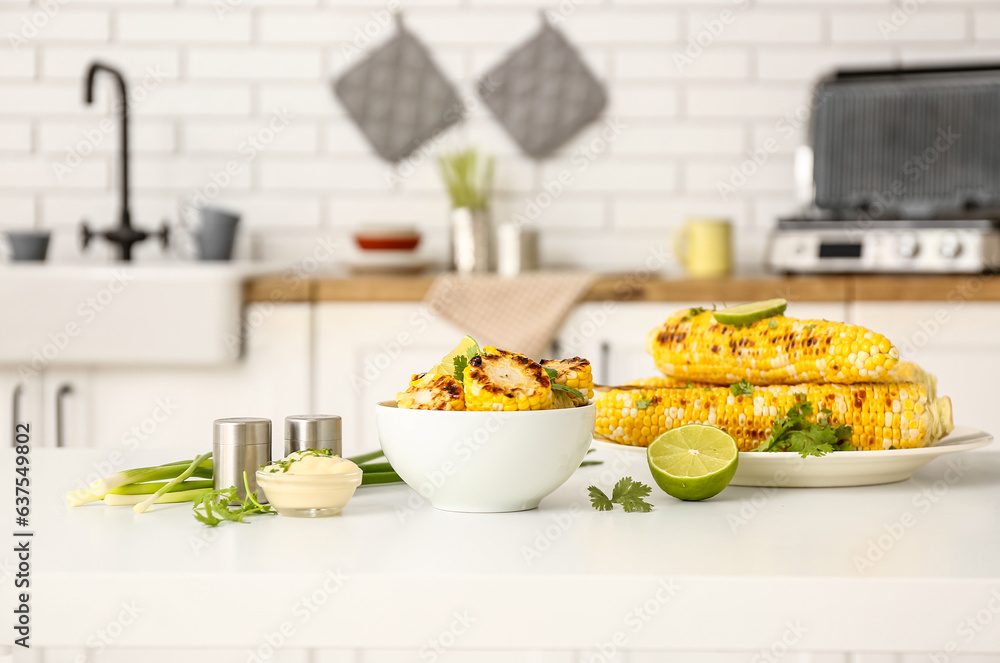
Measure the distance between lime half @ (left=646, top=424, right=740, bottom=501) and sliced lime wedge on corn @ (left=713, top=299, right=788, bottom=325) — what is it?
13 centimetres

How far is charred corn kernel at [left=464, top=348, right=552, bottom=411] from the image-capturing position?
0.80 m

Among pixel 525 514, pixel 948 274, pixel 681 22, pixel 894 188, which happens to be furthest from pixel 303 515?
pixel 681 22

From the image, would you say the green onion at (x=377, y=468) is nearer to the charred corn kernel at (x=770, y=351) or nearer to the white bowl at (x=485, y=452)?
the white bowl at (x=485, y=452)

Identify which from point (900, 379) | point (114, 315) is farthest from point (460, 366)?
point (114, 315)

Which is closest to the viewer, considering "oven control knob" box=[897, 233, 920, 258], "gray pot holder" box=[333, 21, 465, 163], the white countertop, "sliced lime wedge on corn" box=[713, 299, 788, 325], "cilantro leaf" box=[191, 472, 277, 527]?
the white countertop

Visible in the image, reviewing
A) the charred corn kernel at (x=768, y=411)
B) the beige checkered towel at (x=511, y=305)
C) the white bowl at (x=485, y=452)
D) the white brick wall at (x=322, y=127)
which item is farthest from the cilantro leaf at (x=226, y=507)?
the white brick wall at (x=322, y=127)

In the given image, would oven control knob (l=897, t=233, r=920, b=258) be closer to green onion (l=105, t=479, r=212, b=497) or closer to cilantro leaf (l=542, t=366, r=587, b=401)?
cilantro leaf (l=542, t=366, r=587, b=401)

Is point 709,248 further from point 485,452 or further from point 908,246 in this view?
point 485,452

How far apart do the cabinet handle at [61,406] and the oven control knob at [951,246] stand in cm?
205

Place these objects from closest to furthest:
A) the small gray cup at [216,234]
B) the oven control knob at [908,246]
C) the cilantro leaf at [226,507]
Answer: the cilantro leaf at [226,507], the oven control knob at [908,246], the small gray cup at [216,234]

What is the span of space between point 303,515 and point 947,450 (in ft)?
1.92

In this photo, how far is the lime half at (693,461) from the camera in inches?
34.1

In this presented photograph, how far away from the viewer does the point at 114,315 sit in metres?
2.25

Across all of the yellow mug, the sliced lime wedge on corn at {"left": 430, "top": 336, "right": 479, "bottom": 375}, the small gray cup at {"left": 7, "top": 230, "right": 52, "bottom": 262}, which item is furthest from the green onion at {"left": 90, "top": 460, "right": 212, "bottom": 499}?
the small gray cup at {"left": 7, "top": 230, "right": 52, "bottom": 262}
